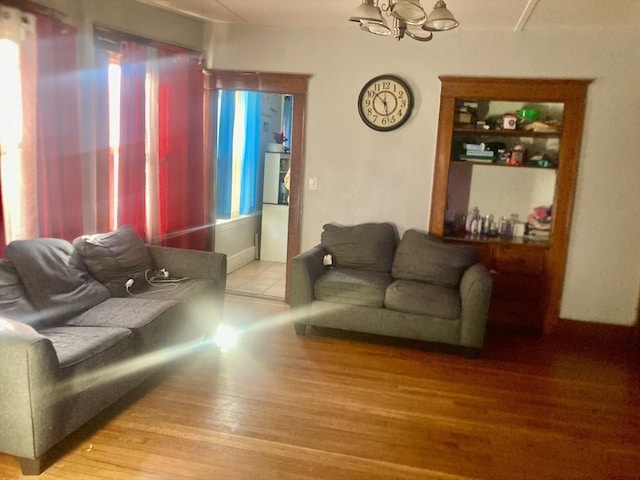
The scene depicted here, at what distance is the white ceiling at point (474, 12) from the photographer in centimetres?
350

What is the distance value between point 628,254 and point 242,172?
4.00m

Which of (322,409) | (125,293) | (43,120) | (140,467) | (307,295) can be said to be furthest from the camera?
(307,295)

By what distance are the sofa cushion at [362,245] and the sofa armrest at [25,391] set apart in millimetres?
2587

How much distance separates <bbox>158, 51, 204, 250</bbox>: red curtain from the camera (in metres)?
4.33

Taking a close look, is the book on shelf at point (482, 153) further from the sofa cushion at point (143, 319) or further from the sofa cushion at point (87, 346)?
the sofa cushion at point (87, 346)

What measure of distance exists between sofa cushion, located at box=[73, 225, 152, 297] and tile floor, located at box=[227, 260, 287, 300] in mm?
1521

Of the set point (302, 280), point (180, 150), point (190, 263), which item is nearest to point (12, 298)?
point (190, 263)

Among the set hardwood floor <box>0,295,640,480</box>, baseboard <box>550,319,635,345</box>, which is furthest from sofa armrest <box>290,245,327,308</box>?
baseboard <box>550,319,635,345</box>

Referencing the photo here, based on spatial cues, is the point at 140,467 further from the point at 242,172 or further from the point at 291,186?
the point at 242,172

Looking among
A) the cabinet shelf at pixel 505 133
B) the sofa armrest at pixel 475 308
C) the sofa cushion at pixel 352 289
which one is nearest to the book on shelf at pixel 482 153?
the cabinet shelf at pixel 505 133

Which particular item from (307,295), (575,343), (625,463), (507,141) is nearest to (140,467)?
(307,295)

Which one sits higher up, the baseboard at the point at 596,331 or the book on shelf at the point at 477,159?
the book on shelf at the point at 477,159

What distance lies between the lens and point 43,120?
317cm

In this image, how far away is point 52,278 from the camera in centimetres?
305
